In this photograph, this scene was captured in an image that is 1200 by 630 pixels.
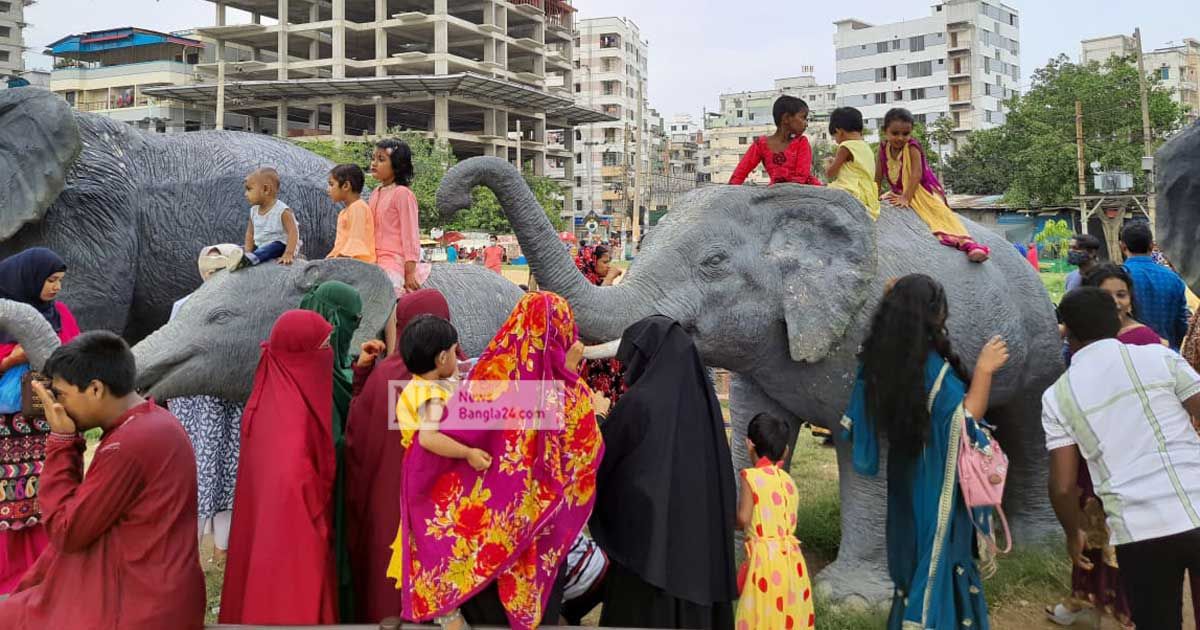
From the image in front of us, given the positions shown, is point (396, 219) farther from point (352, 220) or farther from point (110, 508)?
point (110, 508)

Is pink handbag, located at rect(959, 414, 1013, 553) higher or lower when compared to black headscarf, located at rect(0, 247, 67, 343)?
lower

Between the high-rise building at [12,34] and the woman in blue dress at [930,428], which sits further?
the high-rise building at [12,34]

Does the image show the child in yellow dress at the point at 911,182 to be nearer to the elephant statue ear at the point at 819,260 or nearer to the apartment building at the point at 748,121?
the elephant statue ear at the point at 819,260

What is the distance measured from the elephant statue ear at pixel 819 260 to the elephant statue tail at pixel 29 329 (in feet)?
10.6

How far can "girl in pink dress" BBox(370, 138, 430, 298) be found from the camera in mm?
5426

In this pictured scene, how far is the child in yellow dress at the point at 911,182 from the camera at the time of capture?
5.25 m

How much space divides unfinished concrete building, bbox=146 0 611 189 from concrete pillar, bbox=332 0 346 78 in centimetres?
5

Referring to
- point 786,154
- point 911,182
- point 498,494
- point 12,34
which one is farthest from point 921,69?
point 498,494

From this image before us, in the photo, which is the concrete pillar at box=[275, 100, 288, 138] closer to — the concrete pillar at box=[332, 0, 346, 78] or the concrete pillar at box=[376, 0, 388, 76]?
the concrete pillar at box=[332, 0, 346, 78]

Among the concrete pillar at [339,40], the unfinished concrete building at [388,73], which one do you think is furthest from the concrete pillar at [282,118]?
the concrete pillar at [339,40]

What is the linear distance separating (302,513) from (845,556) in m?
2.84

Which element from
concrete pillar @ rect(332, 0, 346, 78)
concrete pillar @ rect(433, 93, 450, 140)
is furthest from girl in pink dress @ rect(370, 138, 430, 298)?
concrete pillar @ rect(332, 0, 346, 78)

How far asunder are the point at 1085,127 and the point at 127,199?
1432 inches

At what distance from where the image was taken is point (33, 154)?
231 inches
